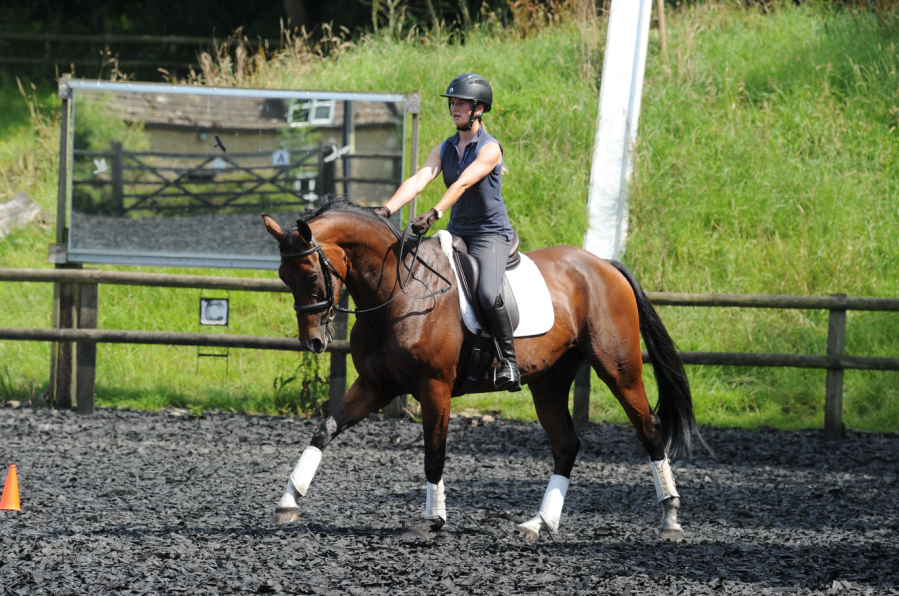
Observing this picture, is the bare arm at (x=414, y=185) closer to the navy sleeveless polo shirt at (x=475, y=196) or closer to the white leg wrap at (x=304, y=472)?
the navy sleeveless polo shirt at (x=475, y=196)

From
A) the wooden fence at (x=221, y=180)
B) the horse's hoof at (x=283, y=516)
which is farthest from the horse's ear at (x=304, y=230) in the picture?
the wooden fence at (x=221, y=180)

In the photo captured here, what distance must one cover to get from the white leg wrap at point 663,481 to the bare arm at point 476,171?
6.61 feet

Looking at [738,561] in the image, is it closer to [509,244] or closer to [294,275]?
[509,244]

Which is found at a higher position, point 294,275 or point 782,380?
point 294,275

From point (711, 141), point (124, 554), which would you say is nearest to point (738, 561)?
point (124, 554)

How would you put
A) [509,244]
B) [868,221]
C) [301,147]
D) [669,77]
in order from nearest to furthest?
[509,244], [301,147], [868,221], [669,77]

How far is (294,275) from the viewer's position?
4.24 metres

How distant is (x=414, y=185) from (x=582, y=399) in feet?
12.4

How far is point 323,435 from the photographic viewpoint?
15.4 feet

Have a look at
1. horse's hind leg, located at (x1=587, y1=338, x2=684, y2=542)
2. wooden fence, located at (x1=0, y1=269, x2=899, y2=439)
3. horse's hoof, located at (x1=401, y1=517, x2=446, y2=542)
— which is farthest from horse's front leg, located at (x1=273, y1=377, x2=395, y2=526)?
wooden fence, located at (x1=0, y1=269, x2=899, y2=439)

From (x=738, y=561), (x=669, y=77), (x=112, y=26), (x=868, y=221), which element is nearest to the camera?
(x=738, y=561)

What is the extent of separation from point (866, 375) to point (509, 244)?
5.44m

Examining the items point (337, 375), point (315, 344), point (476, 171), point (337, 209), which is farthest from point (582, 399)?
point (315, 344)

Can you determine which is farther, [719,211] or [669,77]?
[669,77]
